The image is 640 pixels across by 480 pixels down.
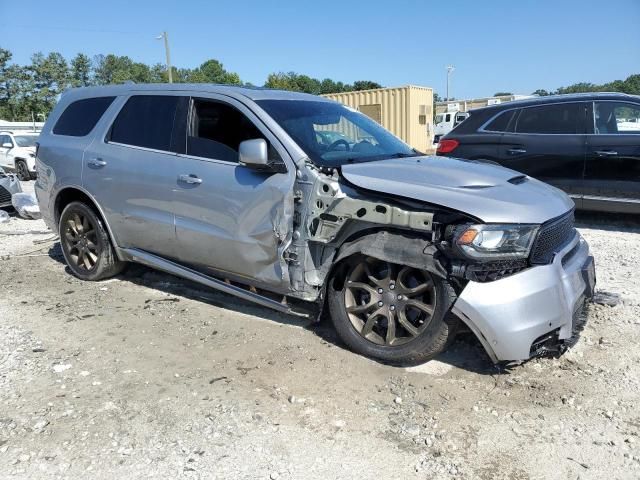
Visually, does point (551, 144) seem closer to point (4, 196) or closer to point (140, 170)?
point (140, 170)

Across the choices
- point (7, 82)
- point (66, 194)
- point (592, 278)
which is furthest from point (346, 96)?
point (7, 82)

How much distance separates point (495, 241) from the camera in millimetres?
3066

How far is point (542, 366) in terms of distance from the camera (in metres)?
3.49

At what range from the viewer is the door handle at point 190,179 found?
412cm

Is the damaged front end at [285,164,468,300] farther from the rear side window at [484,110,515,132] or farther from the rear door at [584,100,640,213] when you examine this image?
the rear side window at [484,110,515,132]

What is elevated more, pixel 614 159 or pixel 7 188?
pixel 614 159

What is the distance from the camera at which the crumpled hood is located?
10.2 feet

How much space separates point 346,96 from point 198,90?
18461 millimetres

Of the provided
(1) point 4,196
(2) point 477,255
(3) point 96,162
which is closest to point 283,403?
(2) point 477,255

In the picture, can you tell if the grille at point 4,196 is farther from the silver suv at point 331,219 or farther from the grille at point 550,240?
the grille at point 550,240

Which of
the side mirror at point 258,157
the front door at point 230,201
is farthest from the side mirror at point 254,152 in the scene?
the front door at point 230,201

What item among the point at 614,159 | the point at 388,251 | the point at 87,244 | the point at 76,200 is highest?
the point at 614,159

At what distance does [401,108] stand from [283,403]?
1883cm

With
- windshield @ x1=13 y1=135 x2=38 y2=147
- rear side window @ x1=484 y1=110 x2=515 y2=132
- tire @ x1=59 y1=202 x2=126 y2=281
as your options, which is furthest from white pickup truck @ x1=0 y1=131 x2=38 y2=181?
rear side window @ x1=484 y1=110 x2=515 y2=132
